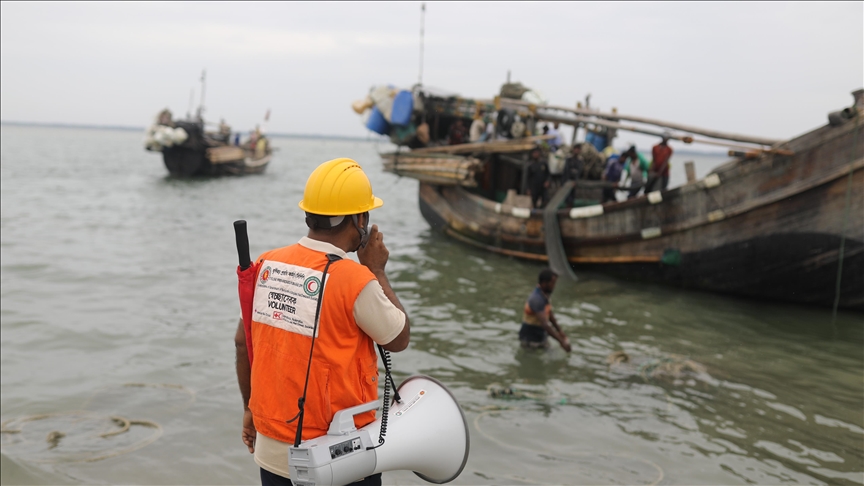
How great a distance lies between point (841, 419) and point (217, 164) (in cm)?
3325

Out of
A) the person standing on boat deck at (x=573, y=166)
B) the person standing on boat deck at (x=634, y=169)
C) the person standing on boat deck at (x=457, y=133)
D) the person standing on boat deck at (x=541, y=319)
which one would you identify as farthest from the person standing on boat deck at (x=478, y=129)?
the person standing on boat deck at (x=541, y=319)

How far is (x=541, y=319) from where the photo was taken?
761 cm

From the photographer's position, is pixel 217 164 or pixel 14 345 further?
pixel 217 164

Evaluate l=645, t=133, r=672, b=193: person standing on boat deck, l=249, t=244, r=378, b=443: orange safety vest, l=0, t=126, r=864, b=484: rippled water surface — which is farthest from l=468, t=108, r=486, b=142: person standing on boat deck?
l=249, t=244, r=378, b=443: orange safety vest

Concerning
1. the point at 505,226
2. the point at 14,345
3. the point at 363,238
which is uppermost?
the point at 363,238

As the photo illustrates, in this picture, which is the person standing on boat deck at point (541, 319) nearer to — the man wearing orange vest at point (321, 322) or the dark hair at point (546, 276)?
the dark hair at point (546, 276)

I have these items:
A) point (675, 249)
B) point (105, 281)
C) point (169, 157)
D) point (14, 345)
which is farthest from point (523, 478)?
point (169, 157)

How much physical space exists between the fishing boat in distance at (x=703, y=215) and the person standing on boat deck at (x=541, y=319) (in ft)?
14.3

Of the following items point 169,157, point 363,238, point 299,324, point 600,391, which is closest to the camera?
point 299,324

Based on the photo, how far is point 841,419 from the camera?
6.56 metres

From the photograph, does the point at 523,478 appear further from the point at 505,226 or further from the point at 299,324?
the point at 505,226

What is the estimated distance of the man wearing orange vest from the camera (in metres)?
2.40

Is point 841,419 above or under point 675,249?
under

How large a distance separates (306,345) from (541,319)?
18.0ft
